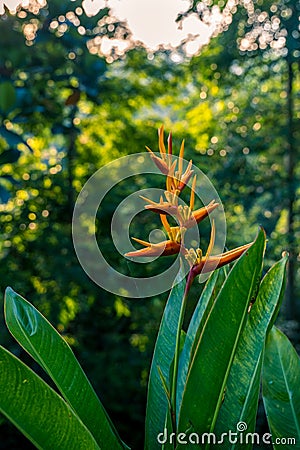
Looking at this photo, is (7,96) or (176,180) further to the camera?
(7,96)

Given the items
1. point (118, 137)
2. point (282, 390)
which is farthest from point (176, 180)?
point (118, 137)

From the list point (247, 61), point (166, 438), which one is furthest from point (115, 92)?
point (166, 438)

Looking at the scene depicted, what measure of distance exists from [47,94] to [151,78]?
481 millimetres

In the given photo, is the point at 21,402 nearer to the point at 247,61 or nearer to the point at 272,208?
the point at 272,208

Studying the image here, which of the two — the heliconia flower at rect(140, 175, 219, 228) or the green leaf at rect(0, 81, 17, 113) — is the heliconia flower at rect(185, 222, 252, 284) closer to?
the heliconia flower at rect(140, 175, 219, 228)

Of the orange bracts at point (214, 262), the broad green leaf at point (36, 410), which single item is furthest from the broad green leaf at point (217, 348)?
the broad green leaf at point (36, 410)

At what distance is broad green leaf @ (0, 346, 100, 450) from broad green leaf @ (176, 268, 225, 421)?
138 mm

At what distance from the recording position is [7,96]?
1.13 meters

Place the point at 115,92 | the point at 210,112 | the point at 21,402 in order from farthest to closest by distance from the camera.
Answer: the point at 210,112 < the point at 115,92 < the point at 21,402

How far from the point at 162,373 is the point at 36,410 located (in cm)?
19

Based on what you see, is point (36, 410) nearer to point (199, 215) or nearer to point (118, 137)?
point (199, 215)

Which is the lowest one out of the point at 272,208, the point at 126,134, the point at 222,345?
the point at 222,345

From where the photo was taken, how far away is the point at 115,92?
169 cm

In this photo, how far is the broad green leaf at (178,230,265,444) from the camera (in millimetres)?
565
